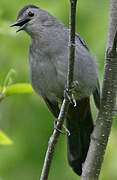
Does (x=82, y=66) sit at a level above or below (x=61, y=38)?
below

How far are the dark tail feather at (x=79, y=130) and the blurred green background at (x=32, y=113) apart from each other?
32 centimetres

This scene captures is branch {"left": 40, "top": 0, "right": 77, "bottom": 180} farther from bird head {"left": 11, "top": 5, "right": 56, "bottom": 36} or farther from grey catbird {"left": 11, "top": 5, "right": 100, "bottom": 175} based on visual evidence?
bird head {"left": 11, "top": 5, "right": 56, "bottom": 36}

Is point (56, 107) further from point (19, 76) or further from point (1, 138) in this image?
point (1, 138)

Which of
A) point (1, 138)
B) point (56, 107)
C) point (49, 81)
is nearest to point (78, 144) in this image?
point (56, 107)

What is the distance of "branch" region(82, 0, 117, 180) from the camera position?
2.88 meters

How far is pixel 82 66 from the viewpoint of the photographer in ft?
11.5

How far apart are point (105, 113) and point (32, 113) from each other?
61.2 inches

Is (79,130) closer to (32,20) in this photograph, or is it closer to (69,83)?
(32,20)

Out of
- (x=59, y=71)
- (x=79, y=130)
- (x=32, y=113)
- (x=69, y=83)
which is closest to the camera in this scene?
(x=69, y=83)

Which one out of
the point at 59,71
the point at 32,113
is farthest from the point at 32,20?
the point at 32,113

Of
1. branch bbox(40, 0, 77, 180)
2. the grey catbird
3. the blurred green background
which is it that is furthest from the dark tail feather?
branch bbox(40, 0, 77, 180)

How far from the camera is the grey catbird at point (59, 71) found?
3.51m

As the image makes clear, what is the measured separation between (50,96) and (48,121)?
27.0 inches

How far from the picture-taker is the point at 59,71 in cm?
346
